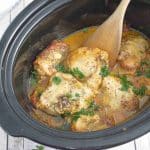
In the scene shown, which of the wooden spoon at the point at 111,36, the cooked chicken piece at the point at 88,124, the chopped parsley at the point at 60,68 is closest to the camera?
the cooked chicken piece at the point at 88,124

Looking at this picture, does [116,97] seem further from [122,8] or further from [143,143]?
[122,8]

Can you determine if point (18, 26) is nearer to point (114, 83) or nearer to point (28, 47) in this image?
point (28, 47)

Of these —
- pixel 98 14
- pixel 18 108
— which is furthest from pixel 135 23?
pixel 18 108

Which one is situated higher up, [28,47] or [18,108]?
[28,47]

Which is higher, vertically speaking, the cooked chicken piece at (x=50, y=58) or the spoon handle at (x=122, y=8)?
the spoon handle at (x=122, y=8)

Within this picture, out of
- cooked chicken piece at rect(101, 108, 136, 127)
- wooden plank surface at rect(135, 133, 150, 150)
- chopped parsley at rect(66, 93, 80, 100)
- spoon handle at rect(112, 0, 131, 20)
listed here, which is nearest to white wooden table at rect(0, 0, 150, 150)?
wooden plank surface at rect(135, 133, 150, 150)

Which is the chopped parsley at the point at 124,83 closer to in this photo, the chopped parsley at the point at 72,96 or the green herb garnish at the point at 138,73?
the green herb garnish at the point at 138,73

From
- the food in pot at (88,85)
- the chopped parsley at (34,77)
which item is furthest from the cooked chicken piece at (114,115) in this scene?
the chopped parsley at (34,77)

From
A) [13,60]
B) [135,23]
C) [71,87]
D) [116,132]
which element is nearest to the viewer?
[116,132]
